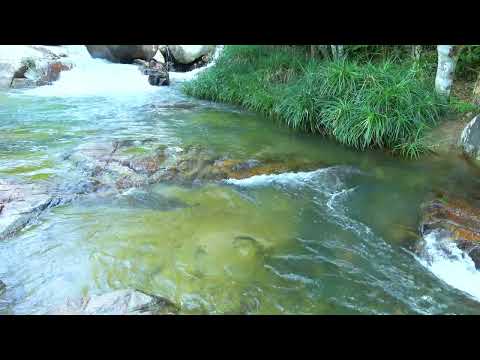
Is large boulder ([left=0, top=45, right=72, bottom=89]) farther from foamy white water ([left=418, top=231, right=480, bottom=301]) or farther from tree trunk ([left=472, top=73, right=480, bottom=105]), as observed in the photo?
foamy white water ([left=418, top=231, right=480, bottom=301])

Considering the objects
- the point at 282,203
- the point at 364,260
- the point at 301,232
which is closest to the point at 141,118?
the point at 282,203

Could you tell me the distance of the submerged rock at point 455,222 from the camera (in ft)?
12.1

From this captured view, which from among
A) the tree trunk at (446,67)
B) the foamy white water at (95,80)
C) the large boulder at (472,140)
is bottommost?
the large boulder at (472,140)

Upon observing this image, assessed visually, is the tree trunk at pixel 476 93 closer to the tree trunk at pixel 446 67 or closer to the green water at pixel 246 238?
the tree trunk at pixel 446 67

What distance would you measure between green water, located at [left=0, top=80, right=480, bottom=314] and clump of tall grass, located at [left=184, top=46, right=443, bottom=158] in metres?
0.41

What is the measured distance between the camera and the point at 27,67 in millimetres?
11797

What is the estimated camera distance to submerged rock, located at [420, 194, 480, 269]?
12.1 feet

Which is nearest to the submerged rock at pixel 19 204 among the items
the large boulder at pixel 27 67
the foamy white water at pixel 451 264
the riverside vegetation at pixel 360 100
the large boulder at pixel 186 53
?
the foamy white water at pixel 451 264

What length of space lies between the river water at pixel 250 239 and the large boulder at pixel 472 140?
256mm

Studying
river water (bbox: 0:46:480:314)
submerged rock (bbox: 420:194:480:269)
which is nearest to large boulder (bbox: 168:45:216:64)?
river water (bbox: 0:46:480:314)

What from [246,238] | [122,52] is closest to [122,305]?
[246,238]

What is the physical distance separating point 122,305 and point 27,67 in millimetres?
11436
